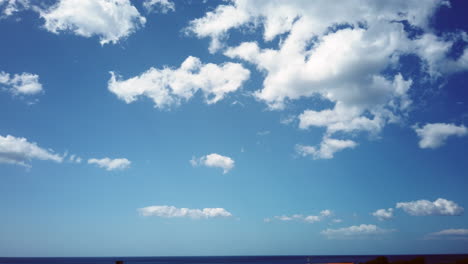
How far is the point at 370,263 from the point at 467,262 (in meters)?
7.26

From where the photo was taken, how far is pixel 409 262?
926 inches

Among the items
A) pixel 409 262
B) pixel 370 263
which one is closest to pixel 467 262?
pixel 409 262

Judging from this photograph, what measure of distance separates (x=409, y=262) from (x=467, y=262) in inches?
171

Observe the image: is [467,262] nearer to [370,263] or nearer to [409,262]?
[409,262]

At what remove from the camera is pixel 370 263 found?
2403 cm

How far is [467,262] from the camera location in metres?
23.1

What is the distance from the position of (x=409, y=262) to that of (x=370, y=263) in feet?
Answer: 9.63
